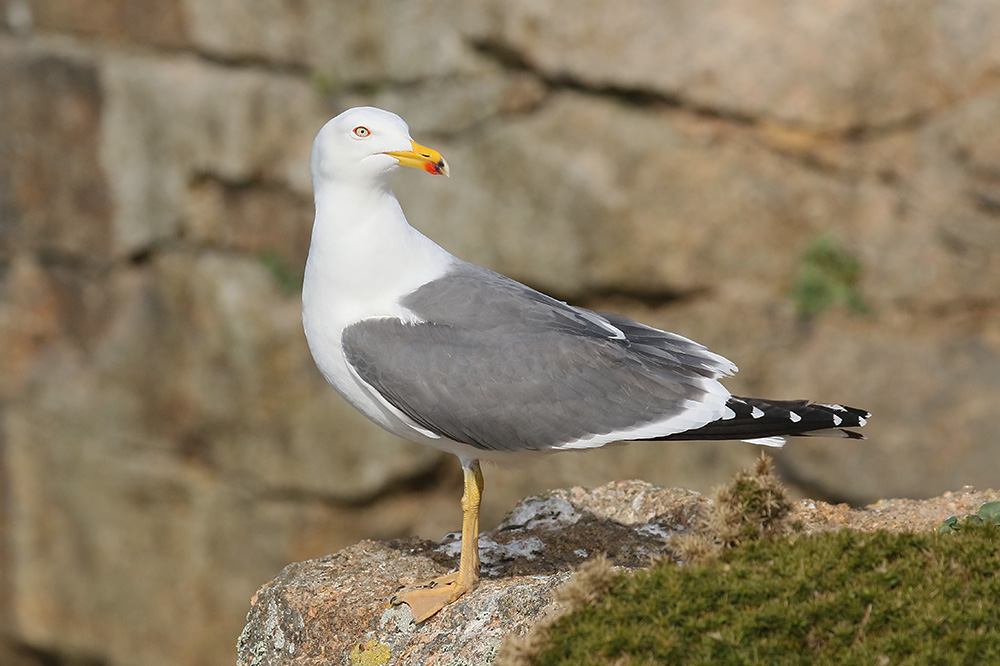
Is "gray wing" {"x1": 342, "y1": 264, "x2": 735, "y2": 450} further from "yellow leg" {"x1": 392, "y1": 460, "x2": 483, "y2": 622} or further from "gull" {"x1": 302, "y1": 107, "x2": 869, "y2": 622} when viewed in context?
"yellow leg" {"x1": 392, "y1": 460, "x2": 483, "y2": 622}

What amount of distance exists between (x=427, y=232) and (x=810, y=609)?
8822 millimetres

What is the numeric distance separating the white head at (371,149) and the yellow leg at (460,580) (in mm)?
1326

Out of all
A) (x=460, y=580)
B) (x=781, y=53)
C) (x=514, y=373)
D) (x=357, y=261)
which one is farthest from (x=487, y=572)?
(x=781, y=53)

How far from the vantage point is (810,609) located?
3.61 m

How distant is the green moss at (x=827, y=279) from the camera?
35.0 feet

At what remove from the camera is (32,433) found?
46.3 ft

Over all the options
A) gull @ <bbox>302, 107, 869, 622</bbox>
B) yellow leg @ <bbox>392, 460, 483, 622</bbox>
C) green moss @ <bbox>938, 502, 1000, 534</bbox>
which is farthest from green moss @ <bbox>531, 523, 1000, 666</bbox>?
yellow leg @ <bbox>392, 460, 483, 622</bbox>

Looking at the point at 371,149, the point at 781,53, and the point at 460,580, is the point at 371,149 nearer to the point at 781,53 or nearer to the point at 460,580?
the point at 460,580

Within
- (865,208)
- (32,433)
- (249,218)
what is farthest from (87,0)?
(865,208)

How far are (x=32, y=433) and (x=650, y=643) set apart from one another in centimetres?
1226

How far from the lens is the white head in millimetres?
4902

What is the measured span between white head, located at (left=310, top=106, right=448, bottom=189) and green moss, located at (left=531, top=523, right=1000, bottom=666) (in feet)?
6.66

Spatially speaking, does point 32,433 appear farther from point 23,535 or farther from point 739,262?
point 739,262

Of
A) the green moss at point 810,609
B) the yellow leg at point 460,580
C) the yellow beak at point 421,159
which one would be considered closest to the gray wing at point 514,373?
the yellow leg at point 460,580
